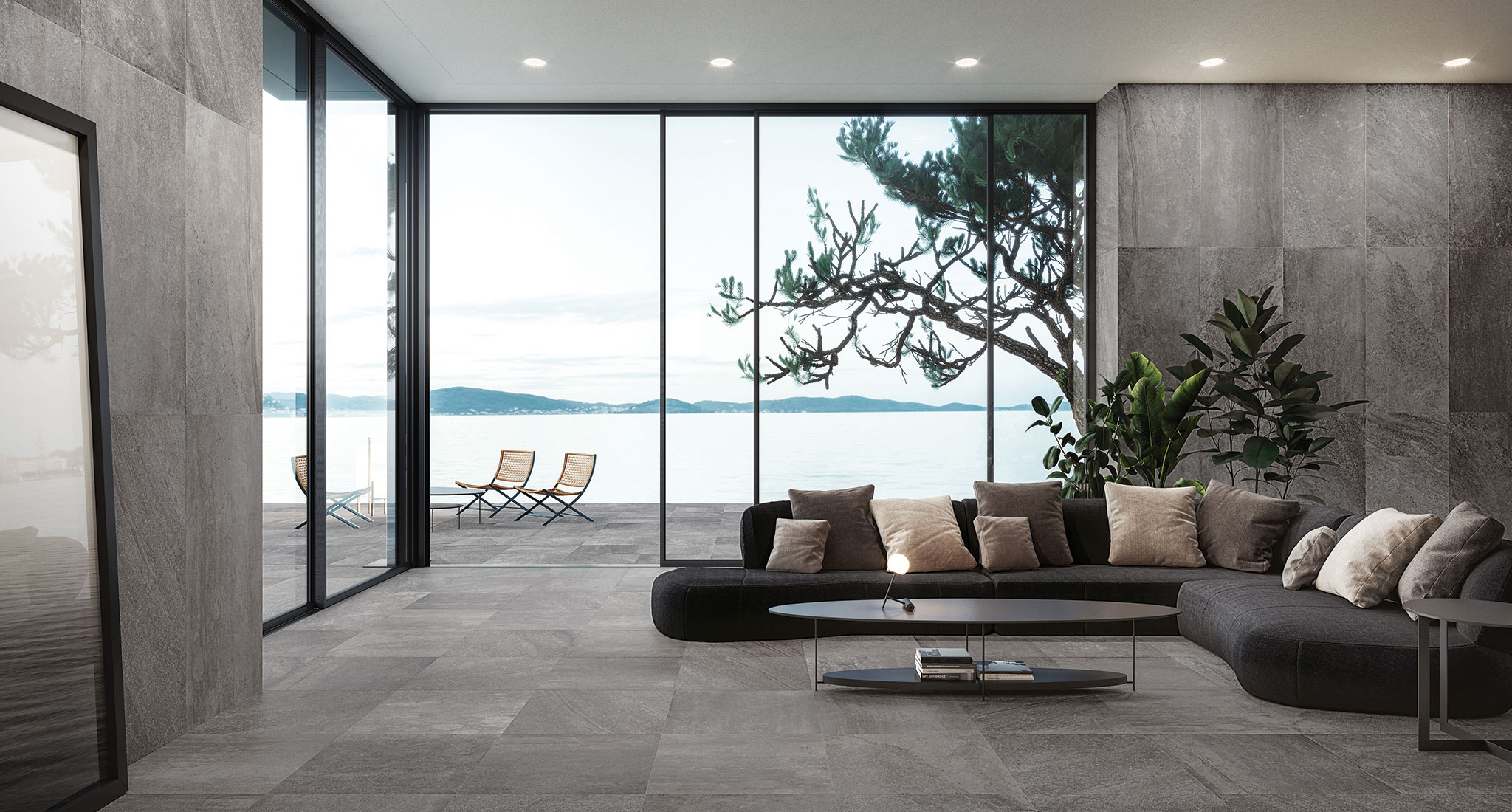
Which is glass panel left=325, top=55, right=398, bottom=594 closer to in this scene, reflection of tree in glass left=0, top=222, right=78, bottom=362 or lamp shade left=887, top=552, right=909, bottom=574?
reflection of tree in glass left=0, top=222, right=78, bottom=362

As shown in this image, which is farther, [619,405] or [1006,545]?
[619,405]

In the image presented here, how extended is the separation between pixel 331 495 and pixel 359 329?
1.15m

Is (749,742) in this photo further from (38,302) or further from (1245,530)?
(1245,530)

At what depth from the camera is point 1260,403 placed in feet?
21.0

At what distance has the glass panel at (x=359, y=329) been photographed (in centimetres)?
602

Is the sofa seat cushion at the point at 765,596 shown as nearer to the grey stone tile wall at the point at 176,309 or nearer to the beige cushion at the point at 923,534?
the beige cushion at the point at 923,534

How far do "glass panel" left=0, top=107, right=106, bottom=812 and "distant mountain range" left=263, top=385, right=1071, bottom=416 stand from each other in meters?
3.59

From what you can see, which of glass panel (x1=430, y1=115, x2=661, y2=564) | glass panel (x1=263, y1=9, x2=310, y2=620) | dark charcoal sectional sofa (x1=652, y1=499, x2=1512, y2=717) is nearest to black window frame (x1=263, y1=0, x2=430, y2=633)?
glass panel (x1=263, y1=9, x2=310, y2=620)

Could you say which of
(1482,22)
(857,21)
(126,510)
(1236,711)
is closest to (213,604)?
(126,510)

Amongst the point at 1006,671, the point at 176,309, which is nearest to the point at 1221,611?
the point at 1006,671

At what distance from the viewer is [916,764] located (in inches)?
128

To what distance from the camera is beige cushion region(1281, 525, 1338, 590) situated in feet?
15.3

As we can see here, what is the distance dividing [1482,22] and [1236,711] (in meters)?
4.69

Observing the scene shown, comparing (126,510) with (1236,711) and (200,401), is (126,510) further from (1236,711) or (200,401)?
(1236,711)
